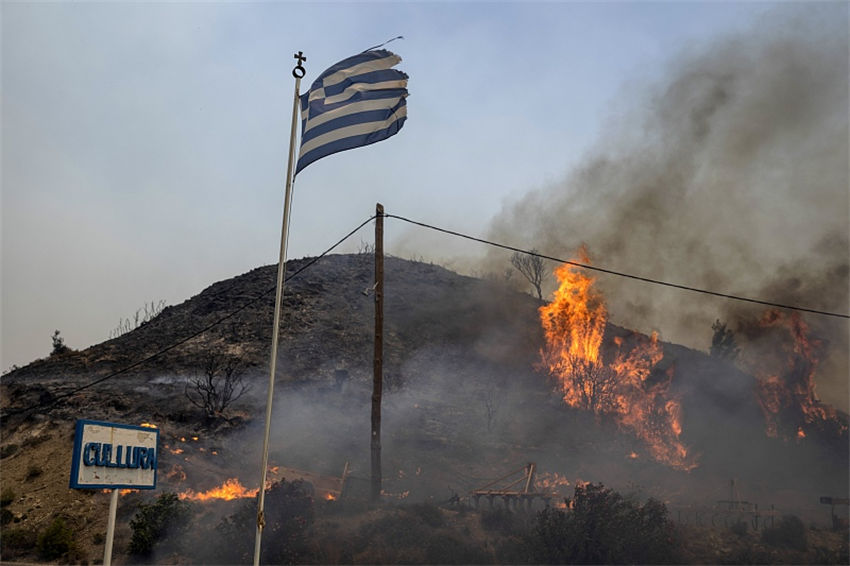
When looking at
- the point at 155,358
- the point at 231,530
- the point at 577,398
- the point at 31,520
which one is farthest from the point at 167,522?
the point at 577,398

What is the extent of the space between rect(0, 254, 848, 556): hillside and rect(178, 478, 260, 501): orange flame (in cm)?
88

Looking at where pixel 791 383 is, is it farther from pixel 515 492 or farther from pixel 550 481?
pixel 515 492

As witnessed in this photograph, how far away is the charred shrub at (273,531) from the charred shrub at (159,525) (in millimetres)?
1392

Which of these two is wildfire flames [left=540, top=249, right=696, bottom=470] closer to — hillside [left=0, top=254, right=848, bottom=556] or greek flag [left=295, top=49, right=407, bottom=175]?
hillside [left=0, top=254, right=848, bottom=556]

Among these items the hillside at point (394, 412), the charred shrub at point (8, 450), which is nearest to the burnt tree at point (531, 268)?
the hillside at point (394, 412)

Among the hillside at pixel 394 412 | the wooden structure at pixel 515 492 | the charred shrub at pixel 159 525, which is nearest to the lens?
the charred shrub at pixel 159 525

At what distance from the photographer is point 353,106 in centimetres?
1526

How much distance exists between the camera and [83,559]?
2295cm

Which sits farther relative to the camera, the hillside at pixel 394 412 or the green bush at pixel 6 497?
the hillside at pixel 394 412

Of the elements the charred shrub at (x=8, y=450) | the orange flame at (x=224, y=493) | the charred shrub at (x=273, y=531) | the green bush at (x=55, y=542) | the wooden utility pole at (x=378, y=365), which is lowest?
the green bush at (x=55, y=542)

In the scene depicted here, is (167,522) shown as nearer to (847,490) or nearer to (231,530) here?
(231,530)

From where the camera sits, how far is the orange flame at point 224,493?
88.7ft

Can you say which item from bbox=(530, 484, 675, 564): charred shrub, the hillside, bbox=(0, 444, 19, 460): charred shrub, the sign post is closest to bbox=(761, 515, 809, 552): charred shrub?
bbox=(530, 484, 675, 564): charred shrub

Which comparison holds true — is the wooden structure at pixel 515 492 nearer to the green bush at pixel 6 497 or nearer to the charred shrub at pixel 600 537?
the charred shrub at pixel 600 537
